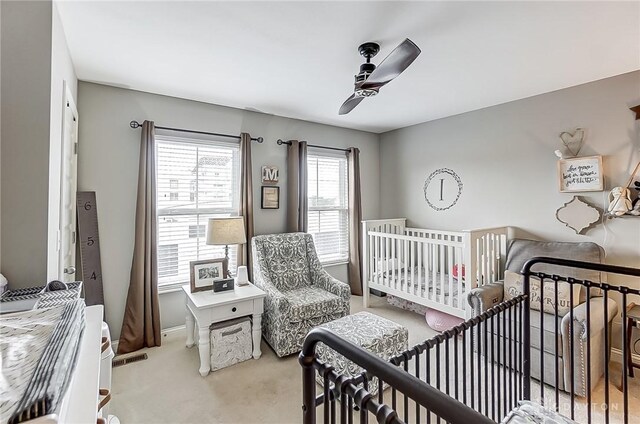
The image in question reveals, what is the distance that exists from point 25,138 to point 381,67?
194 centimetres

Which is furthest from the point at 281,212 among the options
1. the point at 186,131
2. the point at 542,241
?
the point at 542,241

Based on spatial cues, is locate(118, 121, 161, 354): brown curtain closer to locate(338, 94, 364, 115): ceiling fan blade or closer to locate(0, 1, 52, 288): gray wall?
locate(0, 1, 52, 288): gray wall

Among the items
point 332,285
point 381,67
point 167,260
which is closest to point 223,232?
point 167,260

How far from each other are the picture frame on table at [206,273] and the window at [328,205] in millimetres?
1473

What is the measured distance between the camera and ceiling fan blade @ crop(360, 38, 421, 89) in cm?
155

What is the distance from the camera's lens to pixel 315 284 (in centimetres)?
335

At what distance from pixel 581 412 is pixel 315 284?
2324 mm

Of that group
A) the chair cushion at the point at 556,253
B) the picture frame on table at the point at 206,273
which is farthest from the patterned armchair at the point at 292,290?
the chair cushion at the point at 556,253

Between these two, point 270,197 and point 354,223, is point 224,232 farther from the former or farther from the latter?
point 354,223

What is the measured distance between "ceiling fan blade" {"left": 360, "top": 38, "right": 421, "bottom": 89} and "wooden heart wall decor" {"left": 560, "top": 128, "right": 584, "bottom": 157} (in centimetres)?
214

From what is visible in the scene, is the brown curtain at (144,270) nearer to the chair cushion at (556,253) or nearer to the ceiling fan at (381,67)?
the ceiling fan at (381,67)

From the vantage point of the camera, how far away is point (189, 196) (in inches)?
125

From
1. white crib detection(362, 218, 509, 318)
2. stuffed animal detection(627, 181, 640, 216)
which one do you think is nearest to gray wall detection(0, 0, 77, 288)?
white crib detection(362, 218, 509, 318)

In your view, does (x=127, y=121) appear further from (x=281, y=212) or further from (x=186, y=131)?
(x=281, y=212)
